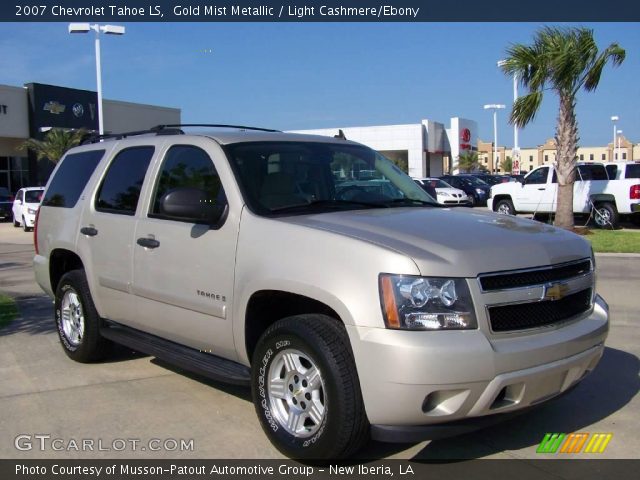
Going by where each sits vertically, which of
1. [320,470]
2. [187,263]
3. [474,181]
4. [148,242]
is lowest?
[320,470]

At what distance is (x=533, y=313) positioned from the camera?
3.55 m

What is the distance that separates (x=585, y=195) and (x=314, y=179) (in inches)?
658

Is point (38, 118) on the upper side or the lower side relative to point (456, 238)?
upper

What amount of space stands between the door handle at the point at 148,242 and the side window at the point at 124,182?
13.7 inches

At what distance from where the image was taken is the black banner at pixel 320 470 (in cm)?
365

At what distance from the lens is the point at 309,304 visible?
3.91 m

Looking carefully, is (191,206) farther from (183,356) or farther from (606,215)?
(606,215)

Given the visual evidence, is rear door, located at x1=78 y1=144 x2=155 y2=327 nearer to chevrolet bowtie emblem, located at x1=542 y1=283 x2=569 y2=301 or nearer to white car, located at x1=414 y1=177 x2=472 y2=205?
chevrolet bowtie emblem, located at x1=542 y1=283 x2=569 y2=301

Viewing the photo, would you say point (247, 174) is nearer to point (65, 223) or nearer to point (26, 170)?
point (65, 223)

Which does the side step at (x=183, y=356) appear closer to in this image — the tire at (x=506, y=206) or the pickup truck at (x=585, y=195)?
the pickup truck at (x=585, y=195)

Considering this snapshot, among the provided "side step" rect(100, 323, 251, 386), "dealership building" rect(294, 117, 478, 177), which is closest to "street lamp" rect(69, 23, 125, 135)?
"side step" rect(100, 323, 251, 386)

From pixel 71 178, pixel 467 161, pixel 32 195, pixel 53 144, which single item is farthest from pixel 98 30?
pixel 467 161

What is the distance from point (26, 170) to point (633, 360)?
42.2 m

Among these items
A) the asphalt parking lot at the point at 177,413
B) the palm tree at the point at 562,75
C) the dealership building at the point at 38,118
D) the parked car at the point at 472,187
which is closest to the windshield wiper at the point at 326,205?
the asphalt parking lot at the point at 177,413
